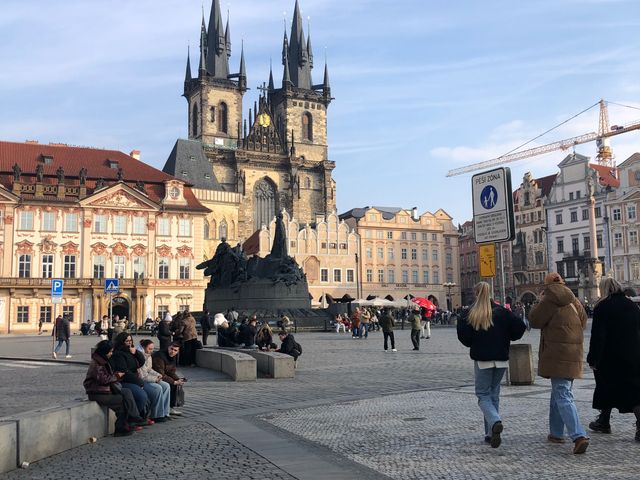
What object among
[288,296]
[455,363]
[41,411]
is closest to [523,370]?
[455,363]

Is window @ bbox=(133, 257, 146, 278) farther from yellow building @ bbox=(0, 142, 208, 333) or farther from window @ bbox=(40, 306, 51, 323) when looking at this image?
window @ bbox=(40, 306, 51, 323)

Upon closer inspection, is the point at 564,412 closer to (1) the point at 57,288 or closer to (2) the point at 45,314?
(1) the point at 57,288

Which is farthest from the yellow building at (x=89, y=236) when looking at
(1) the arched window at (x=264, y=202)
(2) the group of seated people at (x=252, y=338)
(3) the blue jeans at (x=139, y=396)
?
(3) the blue jeans at (x=139, y=396)

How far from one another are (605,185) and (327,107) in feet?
142

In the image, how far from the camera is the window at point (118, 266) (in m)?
56.6

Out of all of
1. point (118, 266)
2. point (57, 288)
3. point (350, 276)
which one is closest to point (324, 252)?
point (350, 276)

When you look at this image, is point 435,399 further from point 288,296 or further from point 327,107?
point 327,107

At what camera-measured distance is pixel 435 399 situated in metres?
10.6

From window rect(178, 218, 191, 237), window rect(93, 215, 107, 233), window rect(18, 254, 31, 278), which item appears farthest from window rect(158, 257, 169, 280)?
window rect(18, 254, 31, 278)

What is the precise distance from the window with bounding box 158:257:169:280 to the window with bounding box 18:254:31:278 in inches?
386

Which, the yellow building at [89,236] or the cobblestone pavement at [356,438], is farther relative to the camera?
the yellow building at [89,236]

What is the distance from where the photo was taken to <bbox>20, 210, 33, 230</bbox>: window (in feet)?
177

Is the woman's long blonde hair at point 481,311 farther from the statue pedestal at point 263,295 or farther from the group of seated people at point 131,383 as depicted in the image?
the statue pedestal at point 263,295

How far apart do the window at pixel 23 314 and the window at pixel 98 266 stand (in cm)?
559
